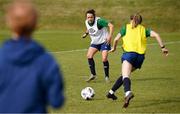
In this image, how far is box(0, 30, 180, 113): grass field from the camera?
11.5m

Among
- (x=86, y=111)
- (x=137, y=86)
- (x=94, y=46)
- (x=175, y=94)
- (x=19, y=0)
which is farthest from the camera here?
(x=94, y=46)

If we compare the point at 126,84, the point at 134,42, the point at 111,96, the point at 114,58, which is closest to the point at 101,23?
the point at 111,96

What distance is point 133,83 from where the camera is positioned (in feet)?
51.4

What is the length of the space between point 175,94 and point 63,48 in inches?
616

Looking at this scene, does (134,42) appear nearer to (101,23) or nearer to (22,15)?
(101,23)

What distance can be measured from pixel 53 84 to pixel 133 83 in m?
11.0

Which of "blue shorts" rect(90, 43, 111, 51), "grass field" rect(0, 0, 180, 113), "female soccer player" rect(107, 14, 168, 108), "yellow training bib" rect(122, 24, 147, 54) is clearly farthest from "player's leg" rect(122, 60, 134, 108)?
"blue shorts" rect(90, 43, 111, 51)

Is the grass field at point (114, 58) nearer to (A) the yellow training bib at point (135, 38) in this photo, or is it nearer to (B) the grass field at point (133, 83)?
(B) the grass field at point (133, 83)

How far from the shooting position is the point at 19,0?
4750mm

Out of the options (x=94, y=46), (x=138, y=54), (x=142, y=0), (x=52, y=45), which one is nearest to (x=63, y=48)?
(x=52, y=45)

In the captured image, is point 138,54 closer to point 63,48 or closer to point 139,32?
point 139,32

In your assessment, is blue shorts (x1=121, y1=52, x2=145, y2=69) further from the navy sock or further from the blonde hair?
the blonde hair

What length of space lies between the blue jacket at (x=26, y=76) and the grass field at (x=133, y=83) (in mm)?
6082

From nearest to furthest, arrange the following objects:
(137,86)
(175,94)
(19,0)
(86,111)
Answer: (19,0)
(86,111)
(175,94)
(137,86)
